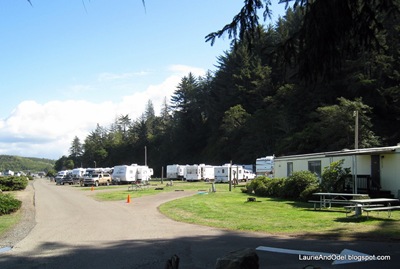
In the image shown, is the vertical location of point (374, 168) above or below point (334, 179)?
above

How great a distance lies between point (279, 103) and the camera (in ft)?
259

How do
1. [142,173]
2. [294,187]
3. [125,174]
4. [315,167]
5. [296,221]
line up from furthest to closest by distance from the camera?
[142,173], [125,174], [315,167], [294,187], [296,221]

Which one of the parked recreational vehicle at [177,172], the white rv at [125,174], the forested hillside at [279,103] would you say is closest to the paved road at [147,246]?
the forested hillside at [279,103]

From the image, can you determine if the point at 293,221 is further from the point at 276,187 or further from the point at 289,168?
the point at 289,168

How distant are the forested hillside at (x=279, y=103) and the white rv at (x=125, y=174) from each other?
72.4 feet

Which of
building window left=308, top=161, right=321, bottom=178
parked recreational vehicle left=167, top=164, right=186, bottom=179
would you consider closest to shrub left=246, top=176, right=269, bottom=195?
building window left=308, top=161, right=321, bottom=178

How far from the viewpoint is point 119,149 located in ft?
479

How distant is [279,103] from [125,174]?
36112mm

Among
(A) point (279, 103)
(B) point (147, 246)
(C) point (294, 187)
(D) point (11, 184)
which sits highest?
(A) point (279, 103)

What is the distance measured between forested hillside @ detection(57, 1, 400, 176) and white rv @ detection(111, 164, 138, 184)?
2207 centimetres

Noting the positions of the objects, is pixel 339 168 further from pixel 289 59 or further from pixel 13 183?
pixel 13 183

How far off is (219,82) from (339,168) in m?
83.7

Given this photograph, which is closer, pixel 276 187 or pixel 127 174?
pixel 276 187

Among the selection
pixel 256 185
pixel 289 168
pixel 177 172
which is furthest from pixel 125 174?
pixel 289 168
